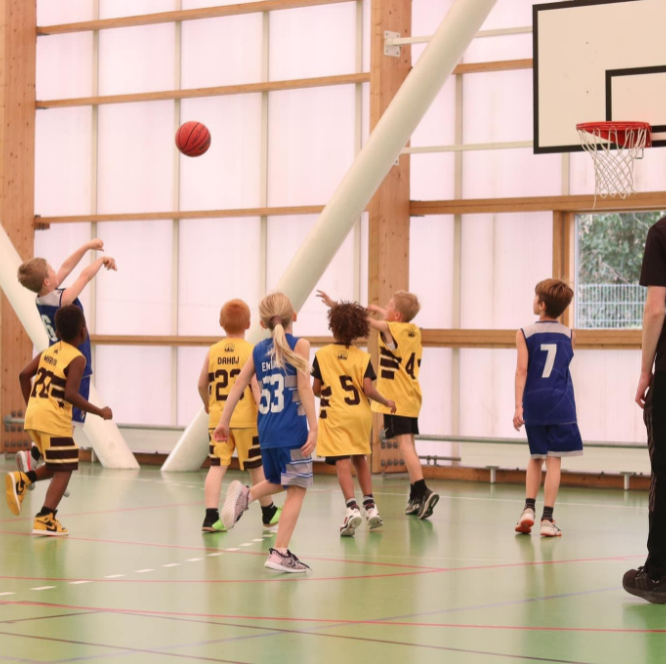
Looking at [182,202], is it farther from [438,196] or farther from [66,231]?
[438,196]

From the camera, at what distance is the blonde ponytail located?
6531mm

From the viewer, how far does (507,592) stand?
6012 mm

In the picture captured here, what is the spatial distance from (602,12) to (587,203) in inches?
119

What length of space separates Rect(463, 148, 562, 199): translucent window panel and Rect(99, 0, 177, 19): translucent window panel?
473 centimetres

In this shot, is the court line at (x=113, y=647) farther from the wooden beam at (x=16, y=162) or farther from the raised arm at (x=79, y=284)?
the wooden beam at (x=16, y=162)

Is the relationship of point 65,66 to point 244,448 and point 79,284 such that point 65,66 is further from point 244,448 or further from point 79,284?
point 244,448

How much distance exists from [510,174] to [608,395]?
8.38ft

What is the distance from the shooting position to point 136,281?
15.1 meters

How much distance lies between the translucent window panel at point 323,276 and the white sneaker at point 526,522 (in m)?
5.53

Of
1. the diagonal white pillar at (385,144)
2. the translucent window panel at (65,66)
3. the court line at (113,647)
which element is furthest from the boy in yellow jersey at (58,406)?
the translucent window panel at (65,66)

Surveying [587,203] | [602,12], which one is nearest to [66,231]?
[587,203]

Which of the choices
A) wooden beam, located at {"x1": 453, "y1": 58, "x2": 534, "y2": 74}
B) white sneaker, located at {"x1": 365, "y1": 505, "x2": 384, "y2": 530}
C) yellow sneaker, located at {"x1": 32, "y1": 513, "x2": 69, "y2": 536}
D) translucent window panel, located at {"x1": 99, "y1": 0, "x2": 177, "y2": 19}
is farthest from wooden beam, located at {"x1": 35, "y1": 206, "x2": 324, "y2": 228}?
yellow sneaker, located at {"x1": 32, "y1": 513, "x2": 69, "y2": 536}

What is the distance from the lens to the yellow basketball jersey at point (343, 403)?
27.1 feet

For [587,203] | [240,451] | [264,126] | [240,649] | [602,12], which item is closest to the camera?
[240,649]
